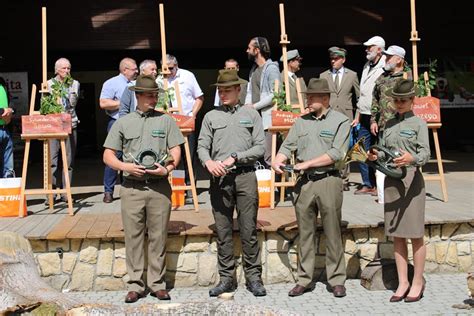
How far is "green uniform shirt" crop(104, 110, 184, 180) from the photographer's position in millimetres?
5891

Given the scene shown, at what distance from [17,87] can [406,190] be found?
34.5ft

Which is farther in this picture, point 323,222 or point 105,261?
point 105,261

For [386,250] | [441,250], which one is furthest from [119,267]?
[441,250]

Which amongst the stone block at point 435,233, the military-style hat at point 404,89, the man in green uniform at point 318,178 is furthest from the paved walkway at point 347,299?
the military-style hat at point 404,89

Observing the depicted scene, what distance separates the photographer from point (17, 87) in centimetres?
1425

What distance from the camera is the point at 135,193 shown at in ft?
19.2

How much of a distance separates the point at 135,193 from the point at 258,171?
206cm

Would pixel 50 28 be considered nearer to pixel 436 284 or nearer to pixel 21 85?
pixel 21 85

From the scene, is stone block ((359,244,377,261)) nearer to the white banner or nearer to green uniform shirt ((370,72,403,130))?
green uniform shirt ((370,72,403,130))

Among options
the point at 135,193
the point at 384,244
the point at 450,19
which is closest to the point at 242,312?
the point at 135,193

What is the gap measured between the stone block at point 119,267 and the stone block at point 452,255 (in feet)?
10.2

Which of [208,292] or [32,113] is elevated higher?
[32,113]

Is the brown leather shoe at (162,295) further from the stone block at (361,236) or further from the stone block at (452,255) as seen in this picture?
the stone block at (452,255)

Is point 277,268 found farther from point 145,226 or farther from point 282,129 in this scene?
point 282,129
